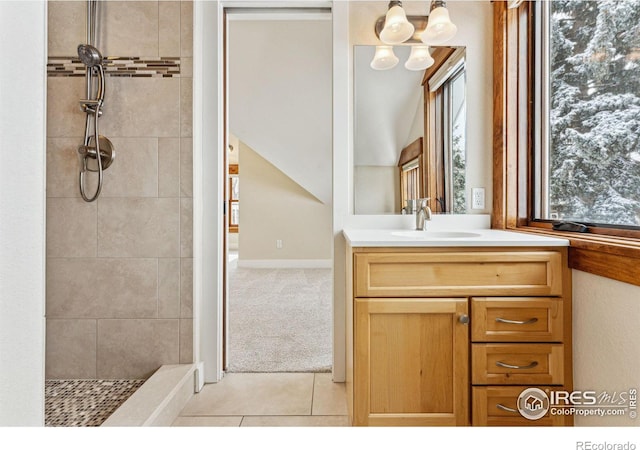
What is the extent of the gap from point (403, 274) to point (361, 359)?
0.36 m

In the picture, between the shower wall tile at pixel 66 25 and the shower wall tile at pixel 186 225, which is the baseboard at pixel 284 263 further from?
the shower wall tile at pixel 66 25

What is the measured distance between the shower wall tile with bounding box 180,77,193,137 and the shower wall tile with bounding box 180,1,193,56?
0.15m

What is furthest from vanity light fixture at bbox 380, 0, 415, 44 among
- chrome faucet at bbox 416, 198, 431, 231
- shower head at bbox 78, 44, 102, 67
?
shower head at bbox 78, 44, 102, 67

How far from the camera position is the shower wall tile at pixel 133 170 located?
1.74m

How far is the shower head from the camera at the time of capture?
1609mm

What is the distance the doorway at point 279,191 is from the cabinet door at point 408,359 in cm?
70

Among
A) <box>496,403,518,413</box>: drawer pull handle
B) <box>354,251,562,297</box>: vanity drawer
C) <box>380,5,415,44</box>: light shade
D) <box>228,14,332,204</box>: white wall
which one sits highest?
<box>228,14,332,204</box>: white wall

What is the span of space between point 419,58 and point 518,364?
61.7 inches

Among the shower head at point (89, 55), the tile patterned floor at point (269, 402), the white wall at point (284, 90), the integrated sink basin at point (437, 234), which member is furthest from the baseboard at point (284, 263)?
the shower head at point (89, 55)

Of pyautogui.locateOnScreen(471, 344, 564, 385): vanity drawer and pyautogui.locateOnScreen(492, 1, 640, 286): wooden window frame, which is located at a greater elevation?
pyautogui.locateOnScreen(492, 1, 640, 286): wooden window frame

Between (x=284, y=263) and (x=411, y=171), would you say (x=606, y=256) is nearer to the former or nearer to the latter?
(x=411, y=171)

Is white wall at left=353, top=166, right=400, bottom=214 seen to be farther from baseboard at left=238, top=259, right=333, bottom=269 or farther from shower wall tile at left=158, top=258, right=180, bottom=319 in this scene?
baseboard at left=238, top=259, right=333, bottom=269

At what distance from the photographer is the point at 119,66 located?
5.67ft

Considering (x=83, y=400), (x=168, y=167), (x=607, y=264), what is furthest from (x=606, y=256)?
(x=83, y=400)
